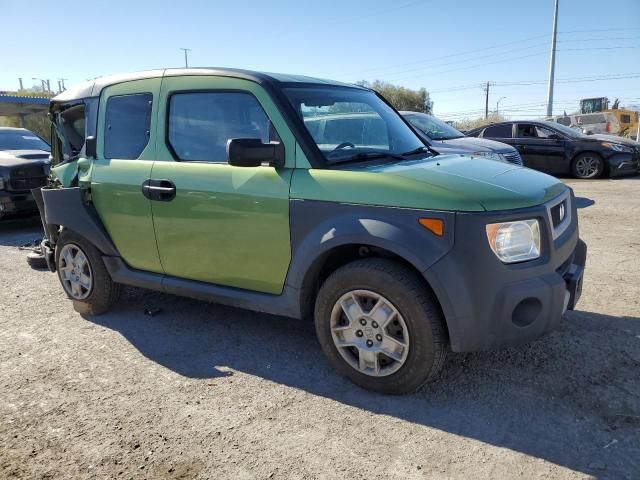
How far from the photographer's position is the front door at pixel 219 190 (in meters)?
3.39

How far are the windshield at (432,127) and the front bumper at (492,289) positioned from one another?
276 inches

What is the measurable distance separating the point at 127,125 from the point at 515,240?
3027 mm

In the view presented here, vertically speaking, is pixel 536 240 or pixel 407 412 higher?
pixel 536 240

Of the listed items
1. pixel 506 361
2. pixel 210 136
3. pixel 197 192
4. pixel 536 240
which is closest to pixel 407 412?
pixel 506 361

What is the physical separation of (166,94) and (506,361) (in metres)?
3.04

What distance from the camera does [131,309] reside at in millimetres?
4855

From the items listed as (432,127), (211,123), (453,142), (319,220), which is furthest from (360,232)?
(432,127)

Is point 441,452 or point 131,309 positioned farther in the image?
point 131,309

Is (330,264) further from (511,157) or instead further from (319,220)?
(511,157)

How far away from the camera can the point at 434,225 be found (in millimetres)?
2828

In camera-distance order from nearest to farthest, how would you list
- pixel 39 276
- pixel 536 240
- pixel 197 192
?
pixel 536 240, pixel 197 192, pixel 39 276

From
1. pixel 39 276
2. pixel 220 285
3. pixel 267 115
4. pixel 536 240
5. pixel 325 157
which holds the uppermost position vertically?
pixel 267 115

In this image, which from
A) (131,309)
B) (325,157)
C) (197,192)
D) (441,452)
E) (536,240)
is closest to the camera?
(441,452)

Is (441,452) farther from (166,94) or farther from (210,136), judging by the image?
(166,94)
